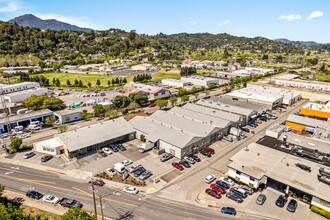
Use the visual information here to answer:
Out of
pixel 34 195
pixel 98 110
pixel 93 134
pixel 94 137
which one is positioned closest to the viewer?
pixel 34 195

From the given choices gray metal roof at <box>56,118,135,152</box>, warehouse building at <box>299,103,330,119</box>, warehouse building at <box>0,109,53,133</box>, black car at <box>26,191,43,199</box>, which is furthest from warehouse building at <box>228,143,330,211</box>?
warehouse building at <box>0,109,53,133</box>

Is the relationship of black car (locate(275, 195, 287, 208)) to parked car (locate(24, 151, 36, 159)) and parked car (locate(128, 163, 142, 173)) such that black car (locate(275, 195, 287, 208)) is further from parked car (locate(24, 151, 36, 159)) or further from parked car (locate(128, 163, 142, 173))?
parked car (locate(24, 151, 36, 159))

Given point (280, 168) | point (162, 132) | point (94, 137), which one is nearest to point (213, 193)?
point (280, 168)

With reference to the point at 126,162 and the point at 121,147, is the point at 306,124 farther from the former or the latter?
the point at 121,147

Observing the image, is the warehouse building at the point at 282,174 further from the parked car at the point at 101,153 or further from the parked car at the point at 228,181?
the parked car at the point at 101,153

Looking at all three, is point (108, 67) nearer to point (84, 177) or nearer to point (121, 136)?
point (121, 136)

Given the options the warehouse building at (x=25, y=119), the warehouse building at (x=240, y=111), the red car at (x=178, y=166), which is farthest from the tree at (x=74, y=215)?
the warehouse building at (x=240, y=111)
